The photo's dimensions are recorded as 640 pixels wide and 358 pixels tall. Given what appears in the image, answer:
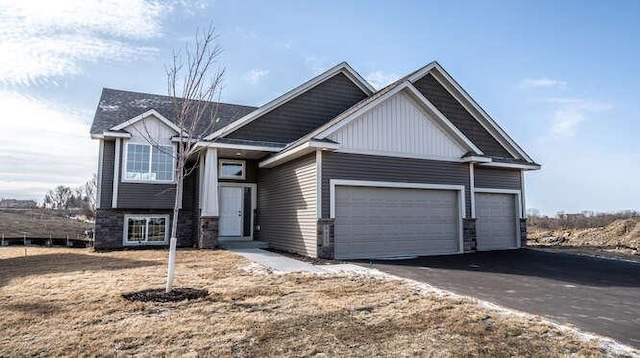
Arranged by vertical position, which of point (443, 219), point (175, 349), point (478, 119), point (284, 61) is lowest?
point (175, 349)

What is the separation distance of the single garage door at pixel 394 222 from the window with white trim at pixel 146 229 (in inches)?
310

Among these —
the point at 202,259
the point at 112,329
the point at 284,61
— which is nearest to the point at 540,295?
the point at 112,329

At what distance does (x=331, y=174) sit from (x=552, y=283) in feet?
19.2

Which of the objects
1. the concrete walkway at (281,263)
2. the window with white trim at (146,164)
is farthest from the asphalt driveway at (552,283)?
the window with white trim at (146,164)

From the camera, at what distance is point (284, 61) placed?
1452cm

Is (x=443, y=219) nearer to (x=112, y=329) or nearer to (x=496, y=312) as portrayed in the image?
(x=496, y=312)

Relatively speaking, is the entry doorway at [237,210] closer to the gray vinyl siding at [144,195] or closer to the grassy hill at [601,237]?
the gray vinyl siding at [144,195]

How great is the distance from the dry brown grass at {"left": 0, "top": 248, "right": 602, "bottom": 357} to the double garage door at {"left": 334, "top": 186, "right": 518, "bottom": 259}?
394cm

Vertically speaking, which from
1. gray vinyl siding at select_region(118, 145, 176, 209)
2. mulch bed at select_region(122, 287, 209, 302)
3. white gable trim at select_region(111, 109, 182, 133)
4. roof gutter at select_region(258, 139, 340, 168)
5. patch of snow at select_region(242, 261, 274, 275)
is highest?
white gable trim at select_region(111, 109, 182, 133)

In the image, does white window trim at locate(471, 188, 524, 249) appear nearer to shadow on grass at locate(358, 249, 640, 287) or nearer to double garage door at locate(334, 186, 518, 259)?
shadow on grass at locate(358, 249, 640, 287)

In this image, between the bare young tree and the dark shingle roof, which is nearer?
the bare young tree

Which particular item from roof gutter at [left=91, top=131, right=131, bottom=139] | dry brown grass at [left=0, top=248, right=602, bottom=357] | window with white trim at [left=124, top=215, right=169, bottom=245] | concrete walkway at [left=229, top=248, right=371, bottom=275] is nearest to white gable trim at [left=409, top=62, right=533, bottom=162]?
concrete walkway at [left=229, top=248, right=371, bottom=275]

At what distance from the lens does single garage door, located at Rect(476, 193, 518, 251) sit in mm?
14797

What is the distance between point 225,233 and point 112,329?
35.6 ft
